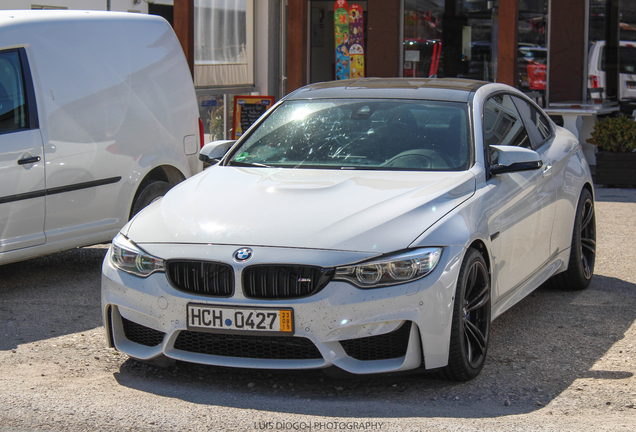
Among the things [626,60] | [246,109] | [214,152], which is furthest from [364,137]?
[626,60]

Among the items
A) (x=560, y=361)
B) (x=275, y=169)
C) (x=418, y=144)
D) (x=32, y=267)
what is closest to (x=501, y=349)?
(x=560, y=361)

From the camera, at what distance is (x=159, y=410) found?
370 centimetres

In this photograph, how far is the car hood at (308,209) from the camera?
382 cm

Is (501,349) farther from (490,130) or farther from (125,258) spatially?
(125,258)

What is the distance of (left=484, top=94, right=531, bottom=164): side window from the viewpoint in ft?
16.5

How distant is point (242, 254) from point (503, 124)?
2.27m

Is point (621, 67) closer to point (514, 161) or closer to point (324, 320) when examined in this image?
point (514, 161)

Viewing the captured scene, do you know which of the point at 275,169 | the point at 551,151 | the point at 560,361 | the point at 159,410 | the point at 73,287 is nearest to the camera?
the point at 159,410

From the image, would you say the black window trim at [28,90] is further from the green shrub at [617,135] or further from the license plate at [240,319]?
the green shrub at [617,135]

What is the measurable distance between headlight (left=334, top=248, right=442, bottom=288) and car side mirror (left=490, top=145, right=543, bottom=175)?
1170mm

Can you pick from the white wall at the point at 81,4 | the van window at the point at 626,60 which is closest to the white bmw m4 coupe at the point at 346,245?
the white wall at the point at 81,4

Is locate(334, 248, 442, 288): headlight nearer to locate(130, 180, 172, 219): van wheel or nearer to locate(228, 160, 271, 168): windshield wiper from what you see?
locate(228, 160, 271, 168): windshield wiper

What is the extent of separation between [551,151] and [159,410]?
11.0 ft

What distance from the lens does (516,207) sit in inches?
188
